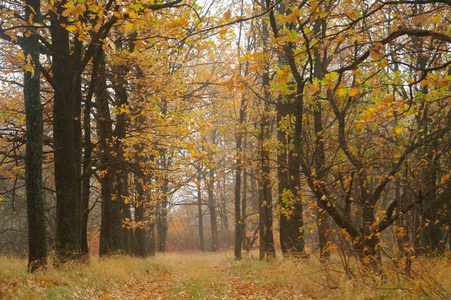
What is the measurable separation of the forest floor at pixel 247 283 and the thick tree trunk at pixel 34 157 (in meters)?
0.45

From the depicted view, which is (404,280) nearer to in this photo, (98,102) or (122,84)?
(122,84)

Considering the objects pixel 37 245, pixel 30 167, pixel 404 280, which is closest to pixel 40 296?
pixel 37 245

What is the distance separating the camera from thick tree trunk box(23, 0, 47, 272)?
20.9 ft

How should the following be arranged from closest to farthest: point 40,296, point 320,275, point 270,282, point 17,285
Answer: point 40,296, point 17,285, point 320,275, point 270,282

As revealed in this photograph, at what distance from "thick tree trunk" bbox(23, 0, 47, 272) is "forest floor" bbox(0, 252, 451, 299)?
446mm

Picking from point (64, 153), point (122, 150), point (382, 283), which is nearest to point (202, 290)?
point (382, 283)

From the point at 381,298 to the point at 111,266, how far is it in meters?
6.34

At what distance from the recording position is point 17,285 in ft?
17.5

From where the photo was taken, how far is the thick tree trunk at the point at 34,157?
6371 millimetres

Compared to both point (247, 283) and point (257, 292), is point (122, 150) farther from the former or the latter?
point (257, 292)

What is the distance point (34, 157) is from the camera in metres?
6.45

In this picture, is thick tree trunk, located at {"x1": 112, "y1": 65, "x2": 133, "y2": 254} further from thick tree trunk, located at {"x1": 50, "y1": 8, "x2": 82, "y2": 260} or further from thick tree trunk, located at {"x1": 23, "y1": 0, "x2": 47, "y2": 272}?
thick tree trunk, located at {"x1": 23, "y1": 0, "x2": 47, "y2": 272}

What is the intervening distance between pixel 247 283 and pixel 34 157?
611cm

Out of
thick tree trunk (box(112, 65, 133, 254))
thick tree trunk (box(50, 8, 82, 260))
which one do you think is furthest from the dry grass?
thick tree trunk (box(112, 65, 133, 254))
